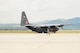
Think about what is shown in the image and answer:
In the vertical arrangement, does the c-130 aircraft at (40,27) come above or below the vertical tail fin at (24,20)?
below

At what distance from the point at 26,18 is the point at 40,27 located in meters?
18.1

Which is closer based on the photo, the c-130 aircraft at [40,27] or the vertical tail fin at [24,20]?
the c-130 aircraft at [40,27]
